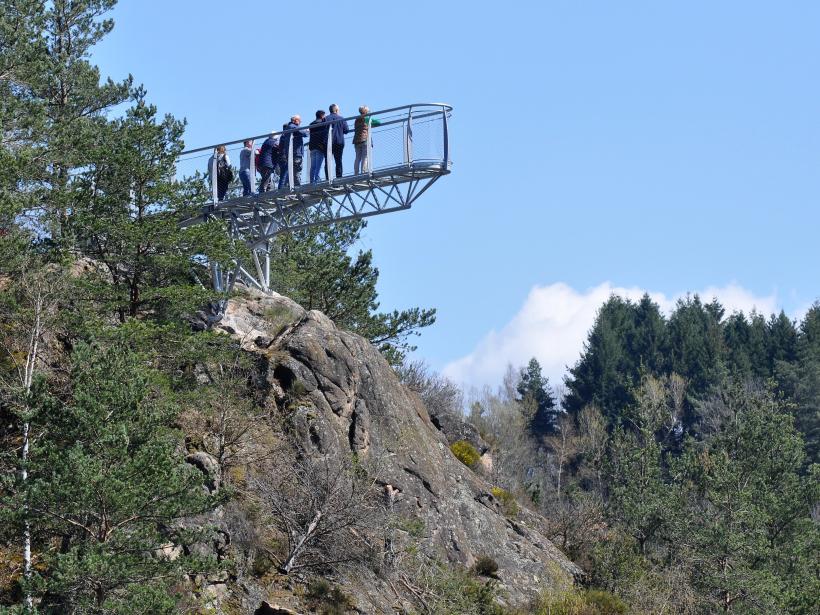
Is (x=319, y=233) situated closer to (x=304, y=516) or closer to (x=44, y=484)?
(x=304, y=516)

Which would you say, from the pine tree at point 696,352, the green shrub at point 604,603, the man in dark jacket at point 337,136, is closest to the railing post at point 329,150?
the man in dark jacket at point 337,136

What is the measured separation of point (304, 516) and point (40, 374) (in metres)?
6.75

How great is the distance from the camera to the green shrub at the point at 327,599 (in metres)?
23.6

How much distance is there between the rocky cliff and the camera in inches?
1067

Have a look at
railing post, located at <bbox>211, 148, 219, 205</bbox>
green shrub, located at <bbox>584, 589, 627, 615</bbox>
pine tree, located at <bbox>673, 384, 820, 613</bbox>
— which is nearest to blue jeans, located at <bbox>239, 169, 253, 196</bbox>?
railing post, located at <bbox>211, 148, 219, 205</bbox>

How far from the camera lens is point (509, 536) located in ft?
98.9

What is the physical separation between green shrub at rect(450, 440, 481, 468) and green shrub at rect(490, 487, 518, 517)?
1.49m

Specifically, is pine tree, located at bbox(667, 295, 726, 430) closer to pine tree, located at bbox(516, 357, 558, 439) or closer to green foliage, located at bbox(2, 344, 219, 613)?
pine tree, located at bbox(516, 357, 558, 439)

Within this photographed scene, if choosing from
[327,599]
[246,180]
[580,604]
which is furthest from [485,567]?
[246,180]

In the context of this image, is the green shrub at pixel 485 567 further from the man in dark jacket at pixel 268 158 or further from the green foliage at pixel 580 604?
the man in dark jacket at pixel 268 158

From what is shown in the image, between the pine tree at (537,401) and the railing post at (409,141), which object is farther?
the pine tree at (537,401)

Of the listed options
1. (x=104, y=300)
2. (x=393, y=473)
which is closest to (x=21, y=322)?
(x=104, y=300)

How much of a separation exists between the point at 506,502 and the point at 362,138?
10.4 meters

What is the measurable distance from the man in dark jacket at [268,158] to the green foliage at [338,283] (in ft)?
17.9
